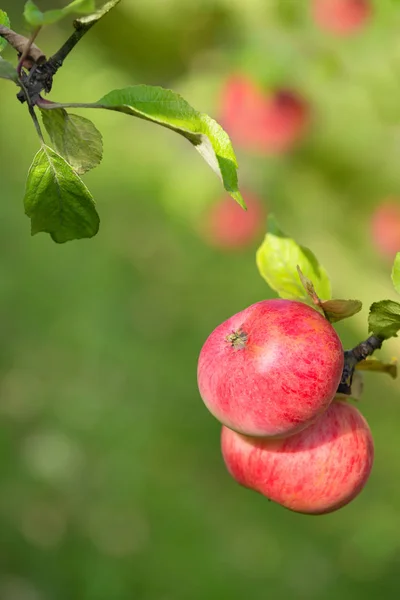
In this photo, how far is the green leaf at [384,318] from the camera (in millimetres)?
655

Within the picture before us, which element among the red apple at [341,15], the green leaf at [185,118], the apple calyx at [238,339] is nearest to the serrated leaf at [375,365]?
the apple calyx at [238,339]

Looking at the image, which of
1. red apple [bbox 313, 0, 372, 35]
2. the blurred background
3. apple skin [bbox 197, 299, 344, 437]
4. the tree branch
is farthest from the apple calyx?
red apple [bbox 313, 0, 372, 35]

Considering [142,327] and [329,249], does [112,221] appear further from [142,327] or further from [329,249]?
[329,249]

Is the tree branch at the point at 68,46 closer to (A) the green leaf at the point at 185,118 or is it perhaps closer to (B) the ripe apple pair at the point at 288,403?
(A) the green leaf at the point at 185,118

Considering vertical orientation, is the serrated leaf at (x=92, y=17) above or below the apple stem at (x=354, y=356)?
above

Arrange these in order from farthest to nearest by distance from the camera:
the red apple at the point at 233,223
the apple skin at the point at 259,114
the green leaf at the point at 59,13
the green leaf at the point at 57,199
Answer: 1. the red apple at the point at 233,223
2. the apple skin at the point at 259,114
3. the green leaf at the point at 57,199
4. the green leaf at the point at 59,13

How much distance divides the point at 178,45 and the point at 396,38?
1.74m

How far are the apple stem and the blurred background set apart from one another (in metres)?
1.04

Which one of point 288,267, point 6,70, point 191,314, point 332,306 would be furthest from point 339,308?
point 191,314

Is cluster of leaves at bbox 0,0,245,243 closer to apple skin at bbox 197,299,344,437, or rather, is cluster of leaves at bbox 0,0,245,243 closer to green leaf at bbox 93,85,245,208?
green leaf at bbox 93,85,245,208

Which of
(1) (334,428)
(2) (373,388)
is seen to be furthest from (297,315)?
(2) (373,388)

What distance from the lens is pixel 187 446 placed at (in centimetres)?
244

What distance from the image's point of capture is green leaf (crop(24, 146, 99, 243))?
0.63 metres

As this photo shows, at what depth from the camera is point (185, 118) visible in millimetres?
569
